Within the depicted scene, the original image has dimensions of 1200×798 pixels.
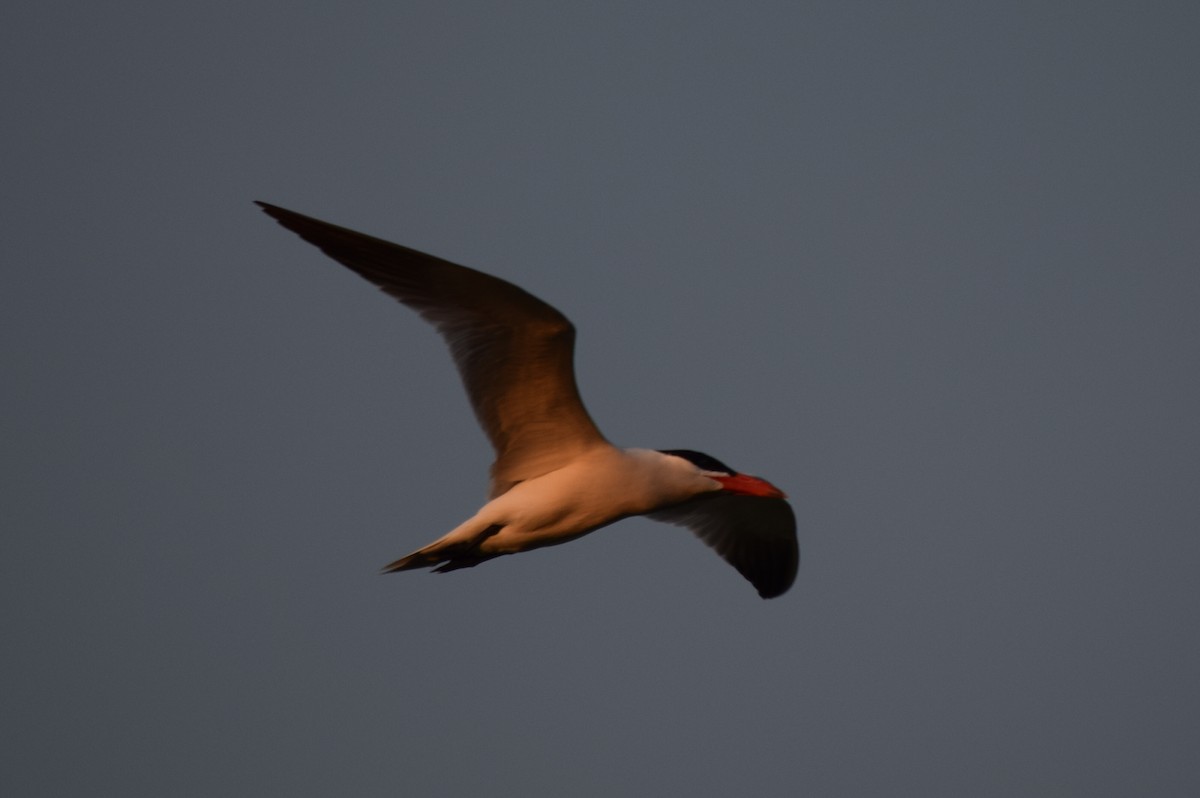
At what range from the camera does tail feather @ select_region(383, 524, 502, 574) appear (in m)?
8.99

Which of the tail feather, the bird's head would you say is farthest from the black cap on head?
the tail feather

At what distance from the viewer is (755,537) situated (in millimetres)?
11836

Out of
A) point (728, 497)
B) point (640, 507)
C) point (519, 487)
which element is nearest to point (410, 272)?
point (519, 487)

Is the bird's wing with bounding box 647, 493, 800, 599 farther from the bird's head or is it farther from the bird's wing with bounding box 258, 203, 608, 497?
the bird's wing with bounding box 258, 203, 608, 497

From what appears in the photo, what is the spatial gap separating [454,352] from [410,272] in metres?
0.65

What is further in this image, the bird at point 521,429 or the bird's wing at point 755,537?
the bird's wing at point 755,537

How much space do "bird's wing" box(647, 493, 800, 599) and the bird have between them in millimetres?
1650

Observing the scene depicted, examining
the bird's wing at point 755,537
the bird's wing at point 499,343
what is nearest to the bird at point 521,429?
the bird's wing at point 499,343

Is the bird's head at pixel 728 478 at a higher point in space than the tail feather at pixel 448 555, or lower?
higher

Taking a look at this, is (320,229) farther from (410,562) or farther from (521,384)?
(410,562)

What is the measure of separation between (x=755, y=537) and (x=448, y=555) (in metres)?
3.59

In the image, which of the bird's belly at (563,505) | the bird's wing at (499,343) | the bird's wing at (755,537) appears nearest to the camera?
the bird's wing at (499,343)

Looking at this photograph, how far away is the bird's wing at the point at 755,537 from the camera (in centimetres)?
1161

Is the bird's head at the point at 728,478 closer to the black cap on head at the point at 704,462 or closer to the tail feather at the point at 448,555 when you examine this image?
the black cap on head at the point at 704,462
